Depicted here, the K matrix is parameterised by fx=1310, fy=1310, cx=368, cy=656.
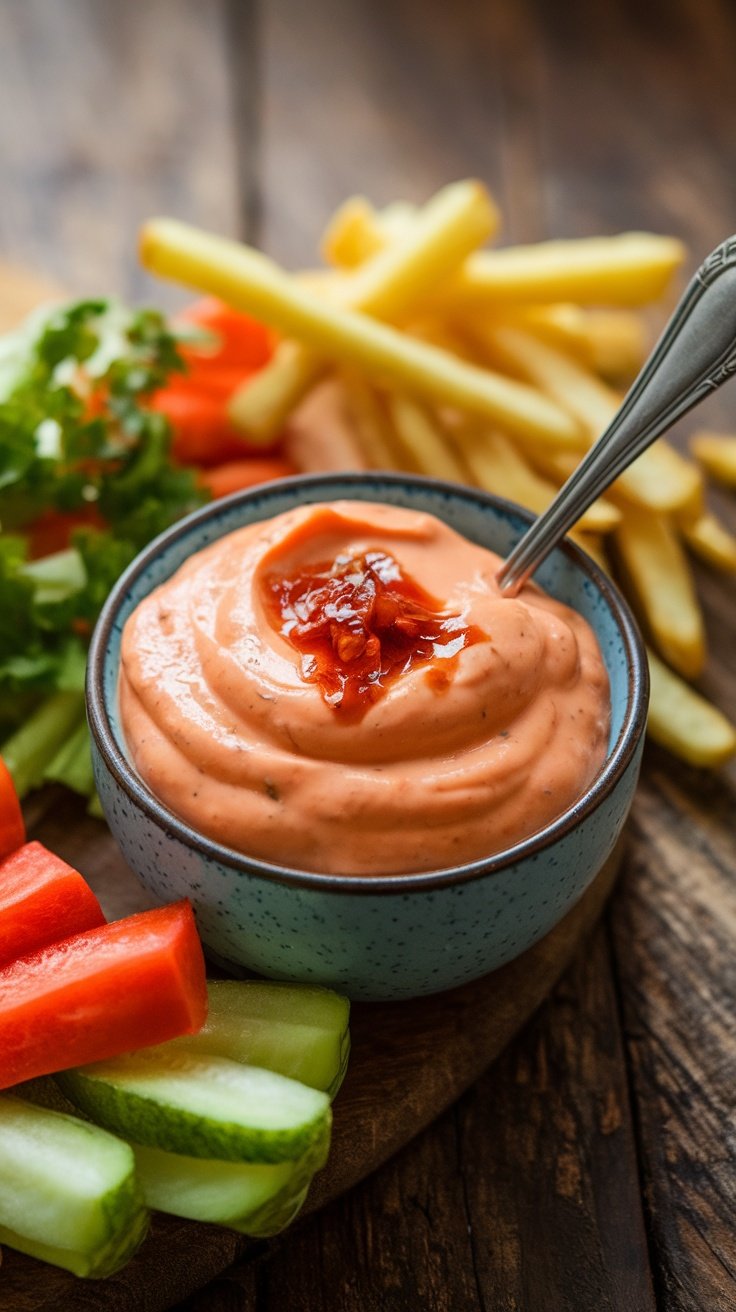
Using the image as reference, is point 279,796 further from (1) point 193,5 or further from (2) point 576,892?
(1) point 193,5

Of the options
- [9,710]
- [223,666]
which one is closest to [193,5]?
[9,710]

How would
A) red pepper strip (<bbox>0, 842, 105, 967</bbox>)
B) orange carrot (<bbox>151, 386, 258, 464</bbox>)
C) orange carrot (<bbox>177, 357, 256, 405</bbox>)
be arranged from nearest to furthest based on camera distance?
red pepper strip (<bbox>0, 842, 105, 967</bbox>)
orange carrot (<bbox>151, 386, 258, 464</bbox>)
orange carrot (<bbox>177, 357, 256, 405</bbox>)

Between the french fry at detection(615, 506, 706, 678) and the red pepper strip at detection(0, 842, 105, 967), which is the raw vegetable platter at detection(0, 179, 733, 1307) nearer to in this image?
the french fry at detection(615, 506, 706, 678)

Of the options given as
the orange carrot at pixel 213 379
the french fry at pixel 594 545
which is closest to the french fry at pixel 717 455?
the french fry at pixel 594 545

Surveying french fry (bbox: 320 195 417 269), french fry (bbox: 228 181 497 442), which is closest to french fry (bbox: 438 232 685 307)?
french fry (bbox: 228 181 497 442)

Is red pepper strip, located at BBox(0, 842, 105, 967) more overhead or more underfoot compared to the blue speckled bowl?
more underfoot

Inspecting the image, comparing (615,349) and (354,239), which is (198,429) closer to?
(354,239)
